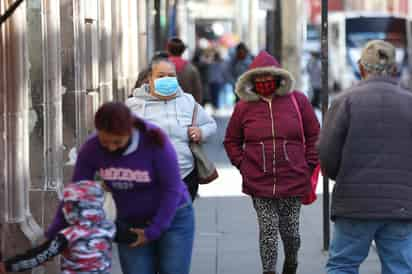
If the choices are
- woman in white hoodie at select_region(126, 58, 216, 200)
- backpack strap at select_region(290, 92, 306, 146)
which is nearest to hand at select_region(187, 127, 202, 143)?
woman in white hoodie at select_region(126, 58, 216, 200)

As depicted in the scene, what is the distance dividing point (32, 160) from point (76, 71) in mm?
1483

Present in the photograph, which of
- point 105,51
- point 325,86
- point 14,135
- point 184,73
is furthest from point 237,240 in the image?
point 14,135

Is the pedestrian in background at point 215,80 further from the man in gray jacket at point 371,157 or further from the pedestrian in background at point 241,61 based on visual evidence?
the man in gray jacket at point 371,157

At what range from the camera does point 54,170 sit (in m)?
9.49

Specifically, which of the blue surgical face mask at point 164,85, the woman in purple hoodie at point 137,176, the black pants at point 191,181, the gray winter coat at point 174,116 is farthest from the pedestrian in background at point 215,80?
the woman in purple hoodie at point 137,176

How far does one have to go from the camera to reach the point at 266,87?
8414 mm

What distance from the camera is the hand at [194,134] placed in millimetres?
7770

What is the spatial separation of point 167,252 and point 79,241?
0.83m

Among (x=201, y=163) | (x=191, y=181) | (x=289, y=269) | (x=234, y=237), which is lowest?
(x=234, y=237)

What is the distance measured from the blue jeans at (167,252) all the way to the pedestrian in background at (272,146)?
205cm

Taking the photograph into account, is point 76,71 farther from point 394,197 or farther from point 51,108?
point 394,197

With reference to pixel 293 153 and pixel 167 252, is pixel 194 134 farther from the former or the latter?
pixel 167 252

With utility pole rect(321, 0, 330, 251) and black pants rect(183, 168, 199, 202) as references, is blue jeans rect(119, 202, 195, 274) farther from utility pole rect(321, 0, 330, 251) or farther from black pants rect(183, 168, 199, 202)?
utility pole rect(321, 0, 330, 251)

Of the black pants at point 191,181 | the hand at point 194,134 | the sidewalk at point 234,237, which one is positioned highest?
the hand at point 194,134
